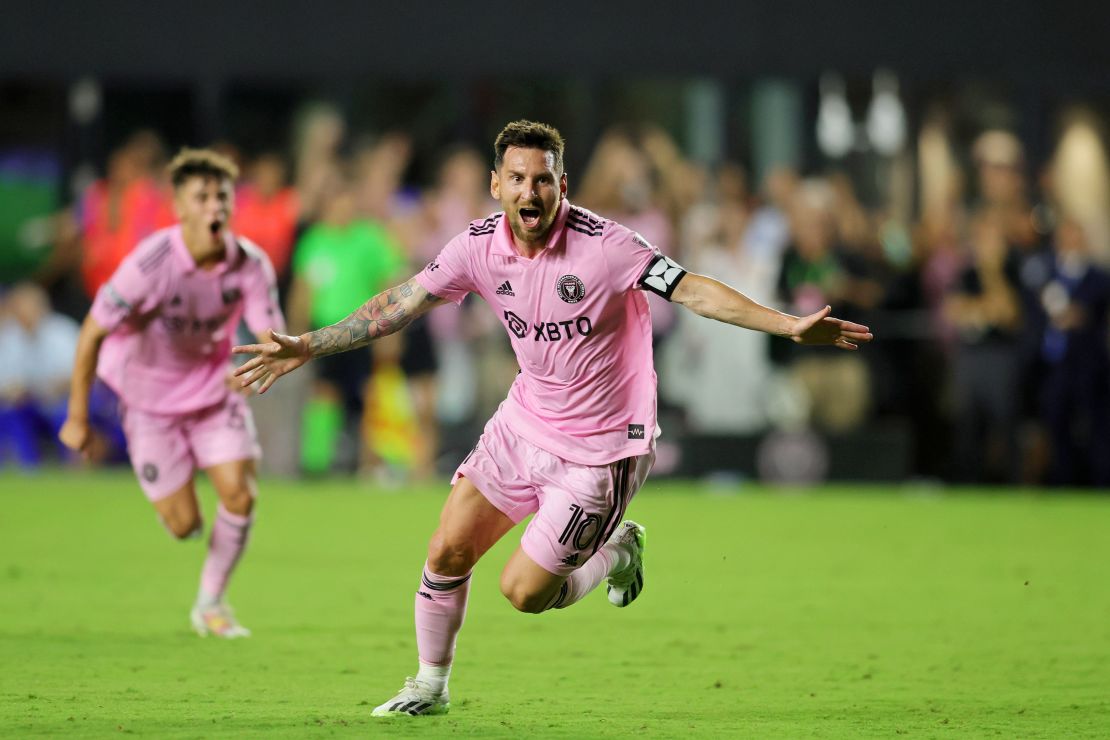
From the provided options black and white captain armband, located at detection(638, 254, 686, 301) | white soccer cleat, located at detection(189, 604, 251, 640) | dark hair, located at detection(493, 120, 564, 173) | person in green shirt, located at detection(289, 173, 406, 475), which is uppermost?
person in green shirt, located at detection(289, 173, 406, 475)

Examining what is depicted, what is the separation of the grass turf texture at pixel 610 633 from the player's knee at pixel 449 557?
1.79 ft

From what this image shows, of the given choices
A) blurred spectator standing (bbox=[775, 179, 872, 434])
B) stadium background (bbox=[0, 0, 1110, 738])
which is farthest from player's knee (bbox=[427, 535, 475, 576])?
blurred spectator standing (bbox=[775, 179, 872, 434])

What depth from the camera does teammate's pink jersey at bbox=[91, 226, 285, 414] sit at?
9234 millimetres

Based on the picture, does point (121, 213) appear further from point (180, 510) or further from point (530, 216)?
point (530, 216)

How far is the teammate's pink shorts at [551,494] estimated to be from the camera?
23.1 feet

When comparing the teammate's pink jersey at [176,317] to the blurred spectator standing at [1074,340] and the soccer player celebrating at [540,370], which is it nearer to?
the soccer player celebrating at [540,370]

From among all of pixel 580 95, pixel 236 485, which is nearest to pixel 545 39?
pixel 580 95

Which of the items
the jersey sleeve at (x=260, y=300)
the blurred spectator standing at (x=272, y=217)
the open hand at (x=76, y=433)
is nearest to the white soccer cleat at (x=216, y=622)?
the open hand at (x=76, y=433)

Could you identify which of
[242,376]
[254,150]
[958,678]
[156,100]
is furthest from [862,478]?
[242,376]

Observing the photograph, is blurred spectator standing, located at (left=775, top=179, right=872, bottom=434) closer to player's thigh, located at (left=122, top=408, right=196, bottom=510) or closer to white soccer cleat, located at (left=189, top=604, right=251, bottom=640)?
player's thigh, located at (left=122, top=408, right=196, bottom=510)

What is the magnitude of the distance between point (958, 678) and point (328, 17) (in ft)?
45.8

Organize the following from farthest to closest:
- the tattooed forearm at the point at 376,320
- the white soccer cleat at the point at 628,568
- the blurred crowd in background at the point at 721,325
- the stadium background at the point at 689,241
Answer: the blurred crowd in background at the point at 721,325 < the stadium background at the point at 689,241 < the white soccer cleat at the point at 628,568 < the tattooed forearm at the point at 376,320

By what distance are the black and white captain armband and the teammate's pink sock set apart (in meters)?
1.15

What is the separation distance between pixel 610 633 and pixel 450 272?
2.88 m
